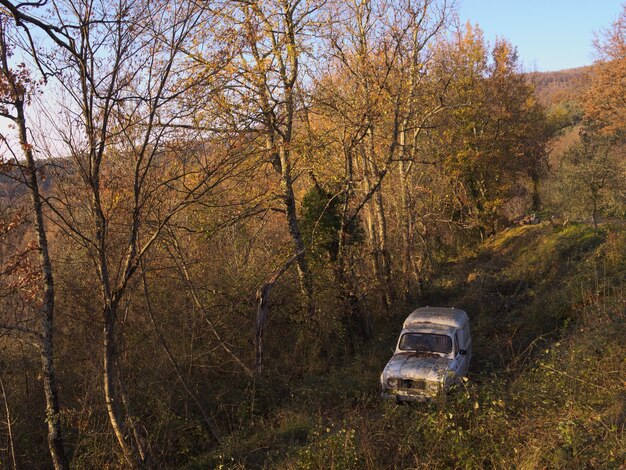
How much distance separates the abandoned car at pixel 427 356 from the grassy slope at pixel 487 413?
455mm

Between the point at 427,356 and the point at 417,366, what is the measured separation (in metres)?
0.70

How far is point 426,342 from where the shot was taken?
9.93m

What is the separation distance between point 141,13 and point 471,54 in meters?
23.2

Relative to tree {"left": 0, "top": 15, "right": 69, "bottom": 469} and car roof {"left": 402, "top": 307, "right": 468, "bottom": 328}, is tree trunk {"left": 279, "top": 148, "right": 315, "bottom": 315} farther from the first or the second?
tree {"left": 0, "top": 15, "right": 69, "bottom": 469}

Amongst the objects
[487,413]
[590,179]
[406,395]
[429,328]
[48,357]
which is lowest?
[406,395]

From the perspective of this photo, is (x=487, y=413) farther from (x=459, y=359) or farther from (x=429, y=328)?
(x=429, y=328)

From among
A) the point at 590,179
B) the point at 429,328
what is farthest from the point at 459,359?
the point at 590,179

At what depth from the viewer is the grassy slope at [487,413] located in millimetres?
5367

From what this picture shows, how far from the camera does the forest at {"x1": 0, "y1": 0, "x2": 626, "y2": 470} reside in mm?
6332

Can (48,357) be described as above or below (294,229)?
below

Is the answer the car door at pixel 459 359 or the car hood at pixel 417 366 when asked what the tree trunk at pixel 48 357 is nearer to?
the car hood at pixel 417 366

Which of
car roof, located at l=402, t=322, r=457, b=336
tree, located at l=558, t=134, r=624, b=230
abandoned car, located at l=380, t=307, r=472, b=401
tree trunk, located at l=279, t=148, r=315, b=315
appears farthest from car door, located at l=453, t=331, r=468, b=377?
tree, located at l=558, t=134, r=624, b=230

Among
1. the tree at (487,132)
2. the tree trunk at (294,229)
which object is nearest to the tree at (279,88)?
the tree trunk at (294,229)

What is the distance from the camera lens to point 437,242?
26.9m
